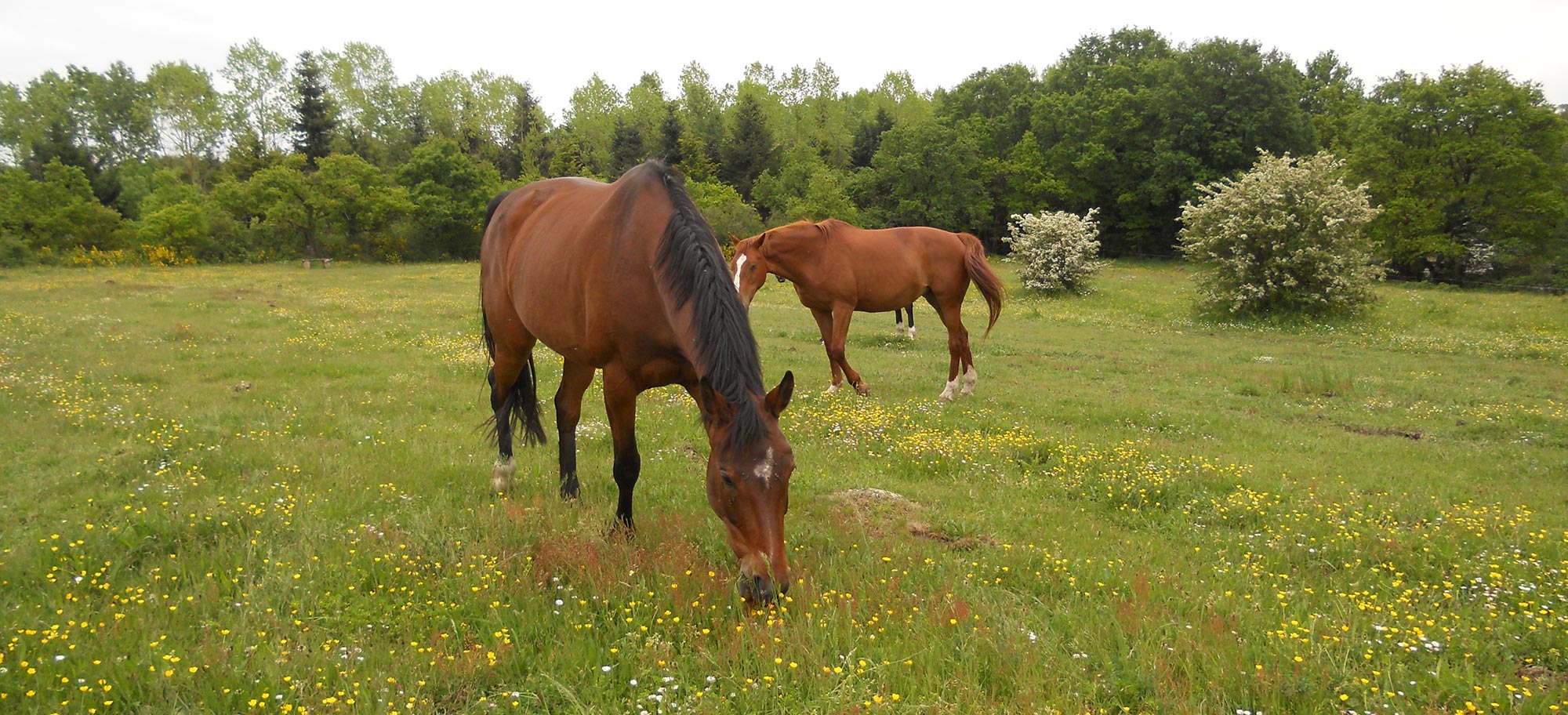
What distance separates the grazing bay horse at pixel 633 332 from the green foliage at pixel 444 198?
46.9 m

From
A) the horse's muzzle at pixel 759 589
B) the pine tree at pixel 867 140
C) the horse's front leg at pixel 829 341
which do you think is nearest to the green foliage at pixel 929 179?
the pine tree at pixel 867 140

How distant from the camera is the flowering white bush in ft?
97.6

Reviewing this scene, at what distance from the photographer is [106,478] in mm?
5551

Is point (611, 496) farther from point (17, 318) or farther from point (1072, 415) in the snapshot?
point (17, 318)

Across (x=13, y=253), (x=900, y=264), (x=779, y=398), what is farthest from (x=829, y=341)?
(x=13, y=253)

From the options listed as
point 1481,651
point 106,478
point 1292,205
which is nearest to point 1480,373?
point 1292,205

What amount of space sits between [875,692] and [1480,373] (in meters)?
16.9

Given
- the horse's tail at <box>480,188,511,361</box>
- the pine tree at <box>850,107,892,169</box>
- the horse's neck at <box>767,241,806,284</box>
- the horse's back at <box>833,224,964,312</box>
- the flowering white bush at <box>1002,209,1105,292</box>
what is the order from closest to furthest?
the horse's tail at <box>480,188,511,361</box> < the horse's neck at <box>767,241,806,284</box> < the horse's back at <box>833,224,964,312</box> < the flowering white bush at <box>1002,209,1105,292</box> < the pine tree at <box>850,107,892,169</box>

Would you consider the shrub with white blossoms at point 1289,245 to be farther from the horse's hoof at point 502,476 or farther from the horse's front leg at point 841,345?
the horse's hoof at point 502,476

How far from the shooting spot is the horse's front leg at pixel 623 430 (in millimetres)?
4547

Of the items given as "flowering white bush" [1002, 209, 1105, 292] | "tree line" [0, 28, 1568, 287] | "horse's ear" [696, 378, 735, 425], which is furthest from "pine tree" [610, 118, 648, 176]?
"horse's ear" [696, 378, 735, 425]

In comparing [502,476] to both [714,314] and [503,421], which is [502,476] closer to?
[503,421]

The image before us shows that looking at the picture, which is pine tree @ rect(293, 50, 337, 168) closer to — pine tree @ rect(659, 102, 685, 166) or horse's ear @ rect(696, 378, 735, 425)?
pine tree @ rect(659, 102, 685, 166)

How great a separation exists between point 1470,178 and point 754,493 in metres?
45.6
